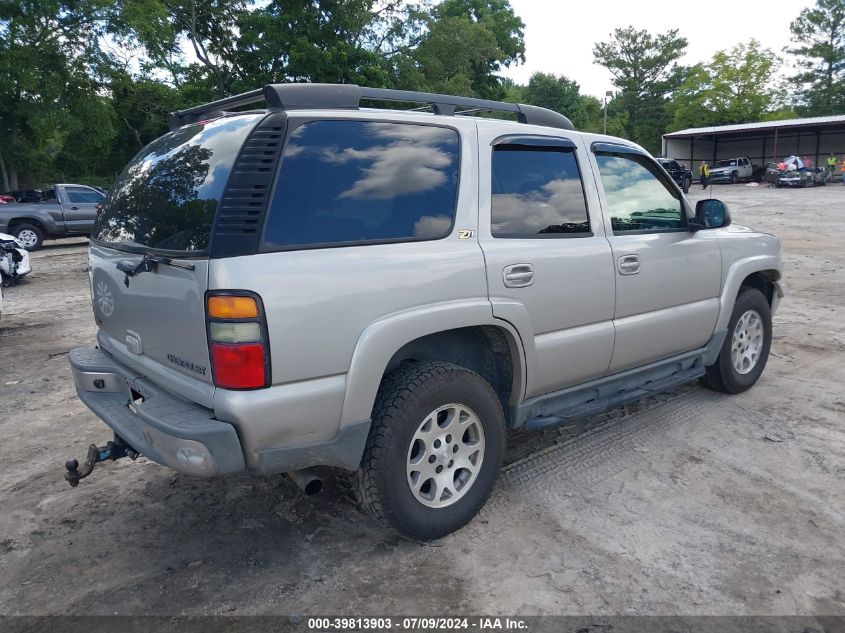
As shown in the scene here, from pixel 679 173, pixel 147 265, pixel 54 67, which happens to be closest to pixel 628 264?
pixel 147 265

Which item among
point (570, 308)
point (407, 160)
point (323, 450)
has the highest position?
point (407, 160)

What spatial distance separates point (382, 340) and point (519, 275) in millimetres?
884

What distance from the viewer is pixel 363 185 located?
2824 millimetres

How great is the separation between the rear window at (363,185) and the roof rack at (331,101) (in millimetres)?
124

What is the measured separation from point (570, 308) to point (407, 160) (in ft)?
3.95

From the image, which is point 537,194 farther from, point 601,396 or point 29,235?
point 29,235

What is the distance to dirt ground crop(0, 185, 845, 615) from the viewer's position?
271cm

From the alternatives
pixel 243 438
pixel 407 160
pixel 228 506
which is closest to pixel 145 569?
pixel 228 506

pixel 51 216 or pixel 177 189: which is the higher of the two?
pixel 177 189

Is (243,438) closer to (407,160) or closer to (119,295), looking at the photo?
(119,295)

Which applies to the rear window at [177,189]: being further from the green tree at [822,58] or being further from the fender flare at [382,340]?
the green tree at [822,58]

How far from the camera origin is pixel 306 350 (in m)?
2.55

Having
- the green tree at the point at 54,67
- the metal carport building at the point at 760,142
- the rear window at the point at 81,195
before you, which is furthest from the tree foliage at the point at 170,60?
the metal carport building at the point at 760,142

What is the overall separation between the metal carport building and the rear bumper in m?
42.1
